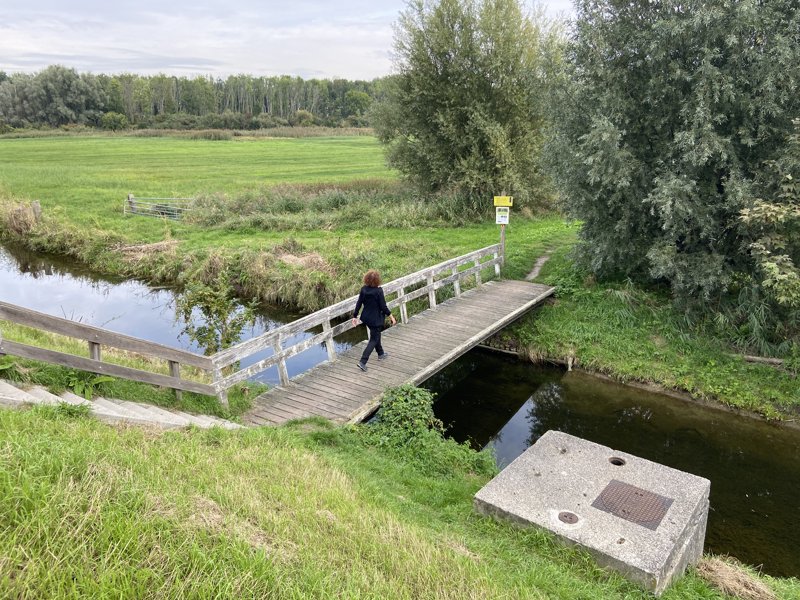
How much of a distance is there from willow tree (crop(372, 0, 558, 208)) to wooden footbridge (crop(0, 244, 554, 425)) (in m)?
8.98

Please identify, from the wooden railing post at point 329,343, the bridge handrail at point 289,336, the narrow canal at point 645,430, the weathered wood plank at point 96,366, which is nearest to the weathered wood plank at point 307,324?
the bridge handrail at point 289,336

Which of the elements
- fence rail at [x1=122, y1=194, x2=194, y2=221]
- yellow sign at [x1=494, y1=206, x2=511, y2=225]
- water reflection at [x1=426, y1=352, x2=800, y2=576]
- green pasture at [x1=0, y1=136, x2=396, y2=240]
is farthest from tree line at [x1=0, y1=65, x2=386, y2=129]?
water reflection at [x1=426, y1=352, x2=800, y2=576]

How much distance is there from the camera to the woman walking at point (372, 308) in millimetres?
9758

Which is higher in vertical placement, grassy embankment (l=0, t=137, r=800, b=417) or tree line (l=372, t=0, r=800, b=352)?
tree line (l=372, t=0, r=800, b=352)

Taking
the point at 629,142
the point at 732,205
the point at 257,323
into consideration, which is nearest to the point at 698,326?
the point at 732,205

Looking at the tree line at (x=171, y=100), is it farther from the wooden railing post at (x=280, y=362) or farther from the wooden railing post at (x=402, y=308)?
the wooden railing post at (x=280, y=362)

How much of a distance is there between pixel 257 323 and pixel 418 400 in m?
9.13

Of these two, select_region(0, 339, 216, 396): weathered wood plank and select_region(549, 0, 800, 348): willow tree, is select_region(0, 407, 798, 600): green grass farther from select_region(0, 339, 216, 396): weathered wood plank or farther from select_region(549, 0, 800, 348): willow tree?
select_region(549, 0, 800, 348): willow tree

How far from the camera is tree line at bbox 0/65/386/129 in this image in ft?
283

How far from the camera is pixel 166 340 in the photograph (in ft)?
50.2

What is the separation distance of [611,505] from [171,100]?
129m

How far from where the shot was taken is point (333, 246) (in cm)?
1997

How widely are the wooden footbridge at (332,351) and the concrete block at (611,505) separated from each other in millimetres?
3117

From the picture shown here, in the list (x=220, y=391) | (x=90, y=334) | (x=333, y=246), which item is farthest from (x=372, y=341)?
(x=333, y=246)
